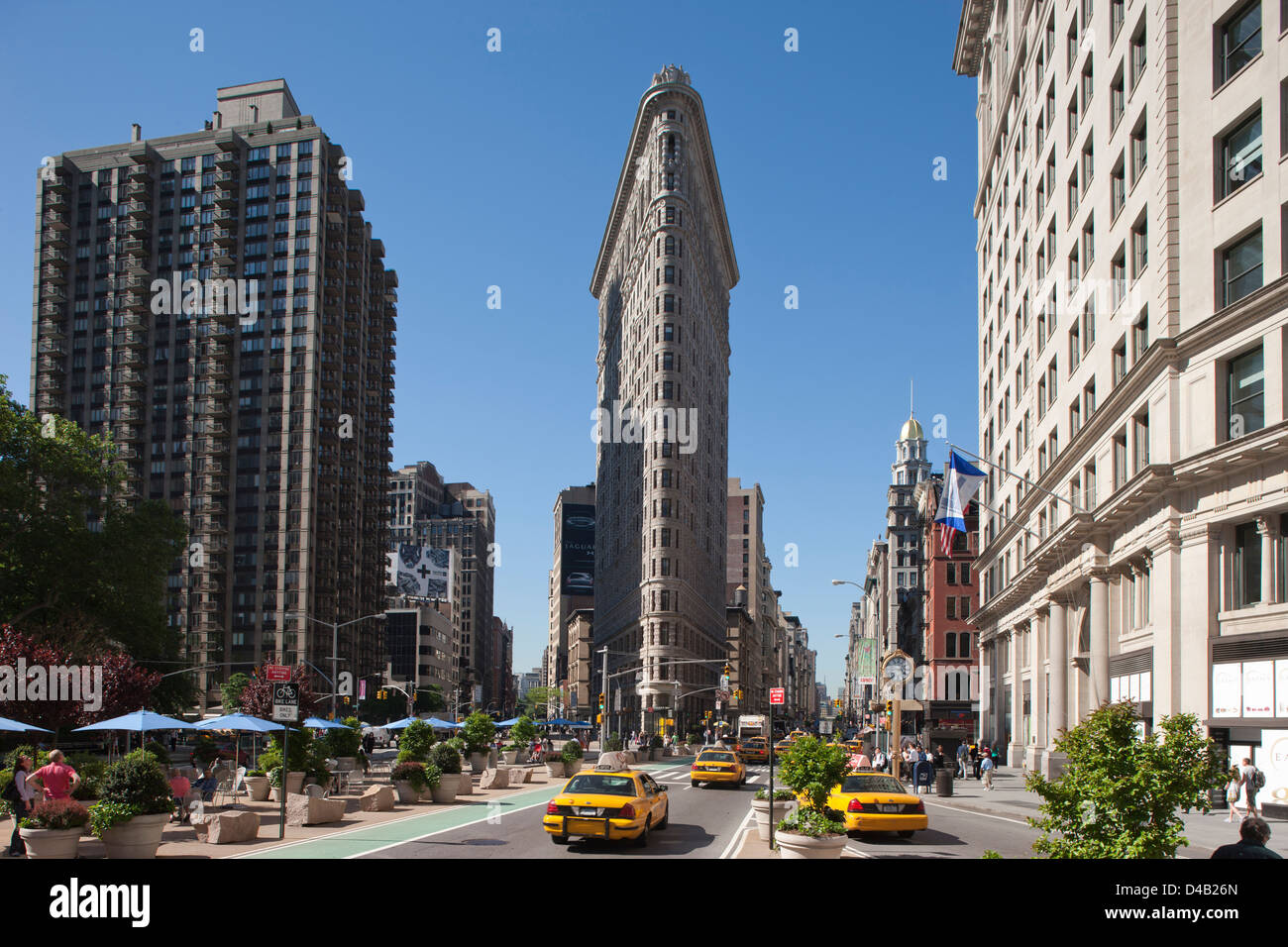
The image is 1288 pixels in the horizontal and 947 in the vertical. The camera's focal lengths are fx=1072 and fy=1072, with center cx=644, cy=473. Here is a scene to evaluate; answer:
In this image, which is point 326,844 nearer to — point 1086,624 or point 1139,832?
point 1139,832

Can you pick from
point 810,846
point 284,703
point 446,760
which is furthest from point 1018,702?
point 284,703

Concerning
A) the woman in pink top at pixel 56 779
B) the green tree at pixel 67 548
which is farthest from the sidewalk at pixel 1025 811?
the green tree at pixel 67 548

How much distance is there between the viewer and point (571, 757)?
45.4 meters

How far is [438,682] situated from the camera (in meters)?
184

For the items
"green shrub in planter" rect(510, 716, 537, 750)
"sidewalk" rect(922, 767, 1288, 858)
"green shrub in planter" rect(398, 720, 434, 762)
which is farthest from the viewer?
"green shrub in planter" rect(510, 716, 537, 750)

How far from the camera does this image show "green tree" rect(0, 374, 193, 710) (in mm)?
56875

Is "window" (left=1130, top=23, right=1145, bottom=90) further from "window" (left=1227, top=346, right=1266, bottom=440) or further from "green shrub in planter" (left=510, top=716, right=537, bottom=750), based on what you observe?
"green shrub in planter" (left=510, top=716, right=537, bottom=750)

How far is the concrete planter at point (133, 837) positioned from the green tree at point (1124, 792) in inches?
566

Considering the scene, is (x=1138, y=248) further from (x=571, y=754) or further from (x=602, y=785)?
(x=571, y=754)

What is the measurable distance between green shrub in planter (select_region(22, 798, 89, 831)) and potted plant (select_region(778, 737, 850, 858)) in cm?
1127

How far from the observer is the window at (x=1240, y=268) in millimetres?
28891

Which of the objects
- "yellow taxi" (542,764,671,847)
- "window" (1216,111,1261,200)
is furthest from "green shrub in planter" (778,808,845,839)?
"window" (1216,111,1261,200)
